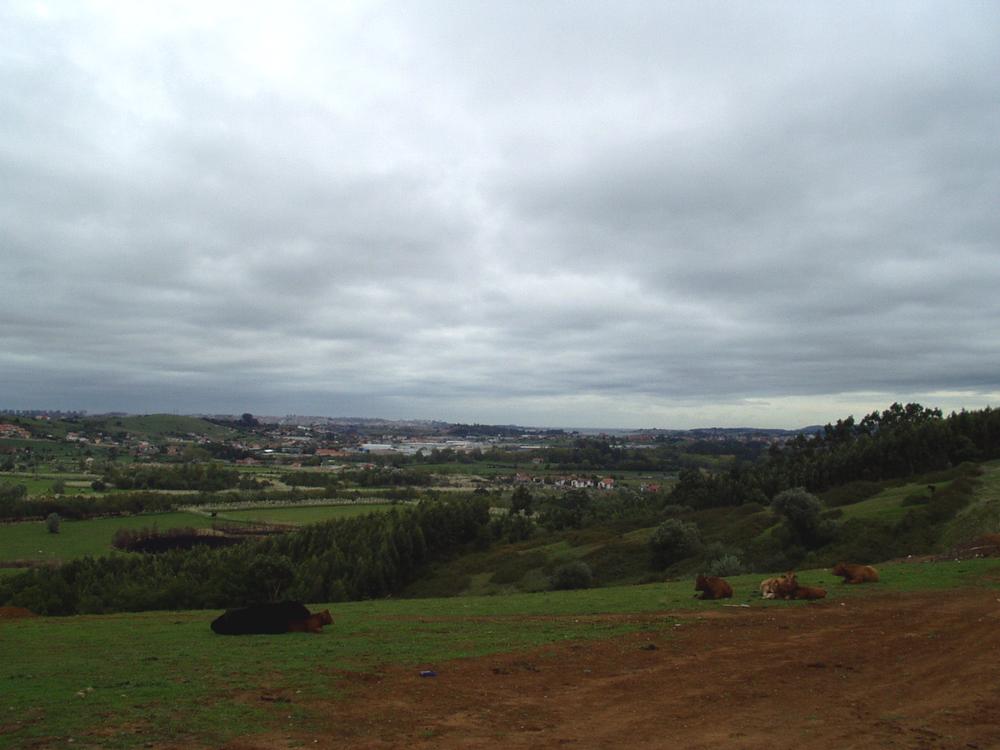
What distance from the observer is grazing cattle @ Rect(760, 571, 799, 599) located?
2019 centimetres

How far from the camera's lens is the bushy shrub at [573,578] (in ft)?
138

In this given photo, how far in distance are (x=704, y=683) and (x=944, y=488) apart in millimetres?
Result: 44968

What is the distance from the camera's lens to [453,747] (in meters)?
8.52

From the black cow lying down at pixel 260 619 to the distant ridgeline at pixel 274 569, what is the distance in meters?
31.5

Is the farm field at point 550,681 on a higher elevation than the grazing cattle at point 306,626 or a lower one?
higher

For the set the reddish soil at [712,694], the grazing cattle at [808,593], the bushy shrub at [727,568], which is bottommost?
the bushy shrub at [727,568]

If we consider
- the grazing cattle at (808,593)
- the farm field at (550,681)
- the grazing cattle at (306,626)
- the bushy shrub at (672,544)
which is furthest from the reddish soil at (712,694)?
the bushy shrub at (672,544)

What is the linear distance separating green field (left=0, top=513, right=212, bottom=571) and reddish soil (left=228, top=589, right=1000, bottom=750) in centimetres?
7941

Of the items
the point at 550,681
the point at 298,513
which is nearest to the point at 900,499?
the point at 550,681

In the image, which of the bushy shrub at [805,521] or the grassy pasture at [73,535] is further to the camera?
the grassy pasture at [73,535]

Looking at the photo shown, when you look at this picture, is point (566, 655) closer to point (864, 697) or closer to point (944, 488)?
point (864, 697)

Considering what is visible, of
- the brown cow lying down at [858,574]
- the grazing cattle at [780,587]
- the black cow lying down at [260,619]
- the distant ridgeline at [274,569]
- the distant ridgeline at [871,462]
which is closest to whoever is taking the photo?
the black cow lying down at [260,619]

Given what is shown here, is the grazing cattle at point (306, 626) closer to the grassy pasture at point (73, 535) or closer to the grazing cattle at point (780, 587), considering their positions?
the grazing cattle at point (780, 587)

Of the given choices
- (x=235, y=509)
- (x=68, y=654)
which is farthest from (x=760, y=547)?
(x=235, y=509)
